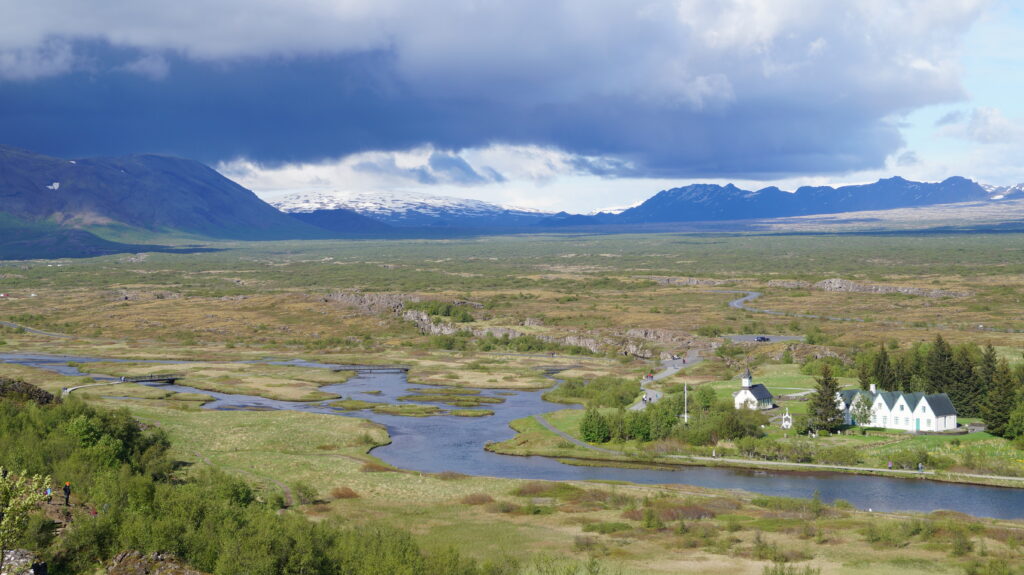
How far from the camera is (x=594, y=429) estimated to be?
9169 centimetres

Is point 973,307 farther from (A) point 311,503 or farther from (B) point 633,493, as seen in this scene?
(A) point 311,503

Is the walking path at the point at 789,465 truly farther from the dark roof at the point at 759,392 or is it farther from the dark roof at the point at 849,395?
the dark roof at the point at 849,395

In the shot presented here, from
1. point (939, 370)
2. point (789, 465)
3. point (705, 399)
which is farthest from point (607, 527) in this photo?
point (939, 370)

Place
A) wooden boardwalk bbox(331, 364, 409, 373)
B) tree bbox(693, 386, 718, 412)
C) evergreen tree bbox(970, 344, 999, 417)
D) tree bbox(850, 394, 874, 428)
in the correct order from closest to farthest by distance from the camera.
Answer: tree bbox(850, 394, 874, 428) → evergreen tree bbox(970, 344, 999, 417) → tree bbox(693, 386, 718, 412) → wooden boardwalk bbox(331, 364, 409, 373)

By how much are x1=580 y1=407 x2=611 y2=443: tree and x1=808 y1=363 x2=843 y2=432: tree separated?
64.2ft

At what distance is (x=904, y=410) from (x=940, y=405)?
3180mm

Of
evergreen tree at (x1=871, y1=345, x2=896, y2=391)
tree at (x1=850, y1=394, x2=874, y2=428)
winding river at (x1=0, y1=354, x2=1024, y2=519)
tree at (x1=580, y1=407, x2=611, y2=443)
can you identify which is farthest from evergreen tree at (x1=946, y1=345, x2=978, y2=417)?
tree at (x1=580, y1=407, x2=611, y2=443)

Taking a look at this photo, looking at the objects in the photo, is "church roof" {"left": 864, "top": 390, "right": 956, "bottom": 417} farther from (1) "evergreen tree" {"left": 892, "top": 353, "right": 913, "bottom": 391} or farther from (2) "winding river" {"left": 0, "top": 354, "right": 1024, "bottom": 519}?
(2) "winding river" {"left": 0, "top": 354, "right": 1024, "bottom": 519}

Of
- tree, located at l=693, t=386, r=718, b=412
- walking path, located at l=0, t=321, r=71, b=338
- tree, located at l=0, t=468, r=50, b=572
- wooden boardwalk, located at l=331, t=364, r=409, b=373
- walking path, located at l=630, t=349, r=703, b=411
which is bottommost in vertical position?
wooden boardwalk, located at l=331, t=364, r=409, b=373

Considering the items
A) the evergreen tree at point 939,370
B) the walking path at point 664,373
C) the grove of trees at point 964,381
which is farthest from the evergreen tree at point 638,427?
the evergreen tree at point 939,370

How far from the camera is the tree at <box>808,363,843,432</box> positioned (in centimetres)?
8812

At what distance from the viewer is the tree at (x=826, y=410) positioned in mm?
88125

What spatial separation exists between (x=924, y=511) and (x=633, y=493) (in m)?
20.1

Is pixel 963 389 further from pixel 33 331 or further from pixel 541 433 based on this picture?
pixel 33 331
